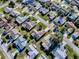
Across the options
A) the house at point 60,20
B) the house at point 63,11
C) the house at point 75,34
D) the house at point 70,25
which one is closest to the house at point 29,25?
the house at point 60,20

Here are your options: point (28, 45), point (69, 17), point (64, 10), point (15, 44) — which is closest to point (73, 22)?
point (69, 17)

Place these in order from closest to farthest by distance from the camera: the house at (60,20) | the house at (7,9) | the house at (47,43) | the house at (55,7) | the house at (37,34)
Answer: the house at (47,43) → the house at (37,34) → the house at (60,20) → the house at (55,7) → the house at (7,9)

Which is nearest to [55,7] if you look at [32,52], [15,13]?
[15,13]

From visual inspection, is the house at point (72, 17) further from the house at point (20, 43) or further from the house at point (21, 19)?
the house at point (20, 43)

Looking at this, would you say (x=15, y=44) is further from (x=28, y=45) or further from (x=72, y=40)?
(x=72, y=40)

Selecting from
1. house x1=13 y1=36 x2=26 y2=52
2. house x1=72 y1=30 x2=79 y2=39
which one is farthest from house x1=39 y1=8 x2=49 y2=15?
house x1=72 y1=30 x2=79 y2=39

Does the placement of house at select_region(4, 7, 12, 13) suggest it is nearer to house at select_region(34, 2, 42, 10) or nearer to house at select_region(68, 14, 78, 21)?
house at select_region(34, 2, 42, 10)

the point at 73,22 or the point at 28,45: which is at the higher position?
the point at 73,22
